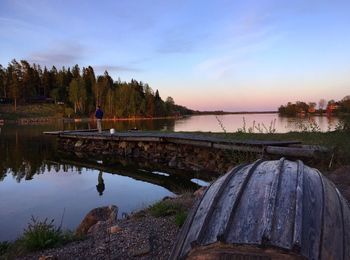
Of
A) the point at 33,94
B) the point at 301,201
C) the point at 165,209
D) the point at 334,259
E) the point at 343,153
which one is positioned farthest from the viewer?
the point at 33,94

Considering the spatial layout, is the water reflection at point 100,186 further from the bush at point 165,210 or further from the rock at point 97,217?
the bush at point 165,210

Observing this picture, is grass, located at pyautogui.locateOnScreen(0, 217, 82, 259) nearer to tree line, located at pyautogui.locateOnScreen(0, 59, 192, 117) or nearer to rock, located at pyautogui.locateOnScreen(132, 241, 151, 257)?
rock, located at pyautogui.locateOnScreen(132, 241, 151, 257)

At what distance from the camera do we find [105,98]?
10594 centimetres

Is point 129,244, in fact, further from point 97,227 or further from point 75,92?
point 75,92

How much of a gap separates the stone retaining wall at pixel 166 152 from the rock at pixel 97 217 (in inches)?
170

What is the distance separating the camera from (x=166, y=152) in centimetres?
1950

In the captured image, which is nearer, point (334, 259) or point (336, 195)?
point (334, 259)

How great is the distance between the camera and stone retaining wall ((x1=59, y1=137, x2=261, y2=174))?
15.4 meters

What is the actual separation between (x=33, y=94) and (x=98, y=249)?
356 feet

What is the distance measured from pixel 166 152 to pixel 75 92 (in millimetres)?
84480

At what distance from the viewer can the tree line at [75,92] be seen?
9731cm

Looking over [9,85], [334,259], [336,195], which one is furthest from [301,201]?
[9,85]

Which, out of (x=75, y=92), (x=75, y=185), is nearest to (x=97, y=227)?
(x=75, y=185)

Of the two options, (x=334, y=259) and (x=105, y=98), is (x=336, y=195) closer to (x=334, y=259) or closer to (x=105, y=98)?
(x=334, y=259)
